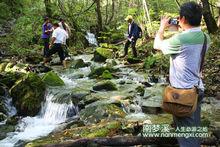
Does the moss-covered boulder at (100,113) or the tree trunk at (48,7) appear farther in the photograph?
the tree trunk at (48,7)

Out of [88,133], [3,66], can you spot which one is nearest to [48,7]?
[3,66]

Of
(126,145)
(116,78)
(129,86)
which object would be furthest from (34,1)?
(126,145)

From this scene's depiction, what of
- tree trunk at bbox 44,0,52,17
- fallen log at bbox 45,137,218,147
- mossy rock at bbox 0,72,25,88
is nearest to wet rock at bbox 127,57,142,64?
mossy rock at bbox 0,72,25,88

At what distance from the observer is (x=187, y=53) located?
3982 mm

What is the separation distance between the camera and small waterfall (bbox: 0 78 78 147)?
934cm

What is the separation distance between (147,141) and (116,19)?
27.5 m

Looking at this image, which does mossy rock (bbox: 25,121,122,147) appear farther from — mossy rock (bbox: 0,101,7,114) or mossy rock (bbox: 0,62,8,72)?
mossy rock (bbox: 0,62,8,72)

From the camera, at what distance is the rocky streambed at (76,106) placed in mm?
8742

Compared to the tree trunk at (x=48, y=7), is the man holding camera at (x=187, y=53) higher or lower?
lower

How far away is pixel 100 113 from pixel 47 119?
220 cm

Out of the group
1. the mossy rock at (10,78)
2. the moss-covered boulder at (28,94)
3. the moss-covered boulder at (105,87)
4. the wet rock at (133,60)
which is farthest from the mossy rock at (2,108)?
the wet rock at (133,60)

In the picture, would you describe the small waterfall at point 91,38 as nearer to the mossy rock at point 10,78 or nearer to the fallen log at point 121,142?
the mossy rock at point 10,78

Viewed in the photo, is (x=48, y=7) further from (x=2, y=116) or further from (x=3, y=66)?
(x=2, y=116)

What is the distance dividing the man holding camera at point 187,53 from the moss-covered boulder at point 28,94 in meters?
7.85
